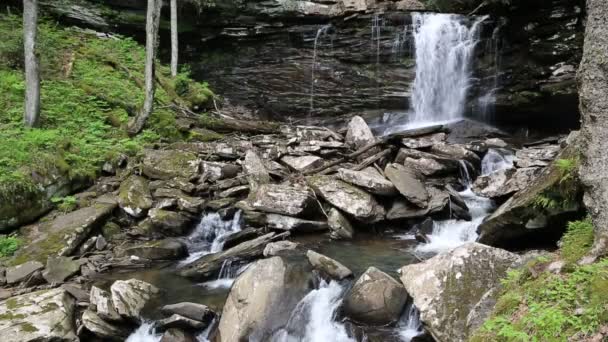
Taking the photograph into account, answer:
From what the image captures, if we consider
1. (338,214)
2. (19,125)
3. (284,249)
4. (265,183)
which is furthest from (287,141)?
(19,125)

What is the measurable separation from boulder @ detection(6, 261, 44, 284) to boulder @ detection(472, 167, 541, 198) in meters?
9.20

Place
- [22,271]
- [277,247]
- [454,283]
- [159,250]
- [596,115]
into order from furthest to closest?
[159,250] < [277,247] < [22,271] < [454,283] < [596,115]

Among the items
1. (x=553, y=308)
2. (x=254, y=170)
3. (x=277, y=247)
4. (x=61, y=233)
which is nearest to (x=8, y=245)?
(x=61, y=233)

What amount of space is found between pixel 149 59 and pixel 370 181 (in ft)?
22.6

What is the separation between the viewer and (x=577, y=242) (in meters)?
3.88

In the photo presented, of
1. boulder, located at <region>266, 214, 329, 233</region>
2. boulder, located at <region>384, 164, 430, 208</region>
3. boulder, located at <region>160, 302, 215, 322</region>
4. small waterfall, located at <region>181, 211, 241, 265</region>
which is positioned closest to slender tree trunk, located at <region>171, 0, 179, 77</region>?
small waterfall, located at <region>181, 211, 241, 265</region>

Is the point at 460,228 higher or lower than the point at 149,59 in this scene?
lower

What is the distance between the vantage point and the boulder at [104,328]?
19.1ft

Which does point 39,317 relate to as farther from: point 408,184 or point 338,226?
point 408,184

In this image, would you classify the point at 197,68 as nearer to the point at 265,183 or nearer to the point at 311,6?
the point at 311,6

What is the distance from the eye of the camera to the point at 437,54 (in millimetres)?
16422

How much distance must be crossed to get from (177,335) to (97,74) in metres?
12.0

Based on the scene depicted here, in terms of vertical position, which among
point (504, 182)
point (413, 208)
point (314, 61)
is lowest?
point (413, 208)

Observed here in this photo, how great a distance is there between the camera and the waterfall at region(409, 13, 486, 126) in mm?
Result: 16109
